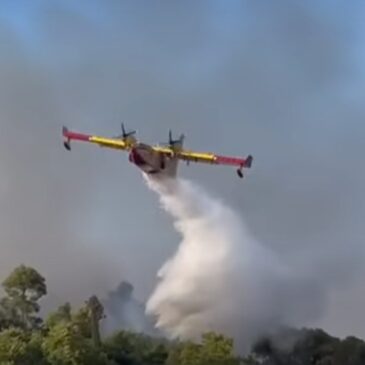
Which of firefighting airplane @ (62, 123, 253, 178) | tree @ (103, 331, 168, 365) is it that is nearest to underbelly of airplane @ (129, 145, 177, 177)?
firefighting airplane @ (62, 123, 253, 178)

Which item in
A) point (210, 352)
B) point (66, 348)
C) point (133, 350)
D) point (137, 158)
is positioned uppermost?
point (133, 350)

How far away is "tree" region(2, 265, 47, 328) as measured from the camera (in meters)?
143

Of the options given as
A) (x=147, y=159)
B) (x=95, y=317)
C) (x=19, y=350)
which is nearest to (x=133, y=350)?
(x=95, y=317)

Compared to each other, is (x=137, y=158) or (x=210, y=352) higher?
(x=137, y=158)

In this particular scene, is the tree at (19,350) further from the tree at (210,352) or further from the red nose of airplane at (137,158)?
the red nose of airplane at (137,158)

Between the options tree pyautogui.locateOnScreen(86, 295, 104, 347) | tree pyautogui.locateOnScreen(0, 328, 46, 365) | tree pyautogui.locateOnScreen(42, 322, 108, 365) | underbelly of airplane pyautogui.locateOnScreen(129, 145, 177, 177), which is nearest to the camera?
tree pyautogui.locateOnScreen(0, 328, 46, 365)

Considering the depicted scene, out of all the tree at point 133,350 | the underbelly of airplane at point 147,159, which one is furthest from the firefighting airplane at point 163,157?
the tree at point 133,350

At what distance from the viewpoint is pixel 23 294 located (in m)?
146

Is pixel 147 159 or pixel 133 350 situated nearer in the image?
pixel 147 159

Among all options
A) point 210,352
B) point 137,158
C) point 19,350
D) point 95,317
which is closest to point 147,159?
point 137,158

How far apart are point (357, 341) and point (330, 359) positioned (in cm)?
525

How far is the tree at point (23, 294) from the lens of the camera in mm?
142750

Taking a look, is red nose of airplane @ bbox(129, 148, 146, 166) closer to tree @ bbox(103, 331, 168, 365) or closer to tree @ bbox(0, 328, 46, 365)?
tree @ bbox(0, 328, 46, 365)

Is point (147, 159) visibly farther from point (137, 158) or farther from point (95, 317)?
point (95, 317)
